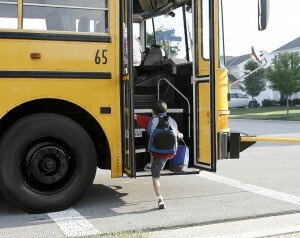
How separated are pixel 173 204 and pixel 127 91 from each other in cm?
150

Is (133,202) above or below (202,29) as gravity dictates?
below

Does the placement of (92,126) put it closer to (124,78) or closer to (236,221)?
(124,78)

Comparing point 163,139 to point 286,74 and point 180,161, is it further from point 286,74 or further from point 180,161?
point 286,74

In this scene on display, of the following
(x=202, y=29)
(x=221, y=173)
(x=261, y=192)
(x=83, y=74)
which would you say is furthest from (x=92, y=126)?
(x=221, y=173)

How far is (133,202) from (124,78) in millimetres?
1592

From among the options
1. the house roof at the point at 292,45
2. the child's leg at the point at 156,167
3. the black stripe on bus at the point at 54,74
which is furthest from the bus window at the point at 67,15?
the house roof at the point at 292,45

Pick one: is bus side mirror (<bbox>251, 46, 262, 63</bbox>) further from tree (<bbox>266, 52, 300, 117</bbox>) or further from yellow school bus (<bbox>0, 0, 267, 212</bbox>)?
tree (<bbox>266, 52, 300, 117</bbox>)

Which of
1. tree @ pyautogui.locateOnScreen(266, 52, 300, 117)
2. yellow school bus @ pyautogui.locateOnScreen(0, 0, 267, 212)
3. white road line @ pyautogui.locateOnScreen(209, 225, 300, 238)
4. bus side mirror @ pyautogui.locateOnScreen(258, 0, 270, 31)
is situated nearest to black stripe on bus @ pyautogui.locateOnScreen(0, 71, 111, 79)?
yellow school bus @ pyautogui.locateOnScreen(0, 0, 267, 212)

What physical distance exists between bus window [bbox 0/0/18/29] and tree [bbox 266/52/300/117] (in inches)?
1175

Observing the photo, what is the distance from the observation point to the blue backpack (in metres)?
5.52

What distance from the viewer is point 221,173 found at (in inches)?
332

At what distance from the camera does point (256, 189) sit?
6906 millimetres

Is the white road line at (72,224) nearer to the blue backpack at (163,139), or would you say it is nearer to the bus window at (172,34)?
the blue backpack at (163,139)

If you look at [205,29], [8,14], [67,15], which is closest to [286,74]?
[205,29]
